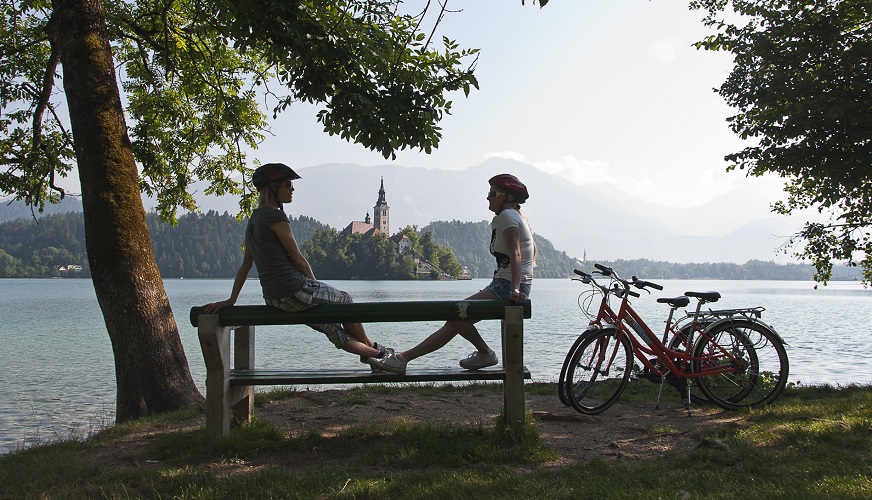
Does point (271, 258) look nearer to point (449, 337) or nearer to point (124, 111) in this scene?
point (449, 337)

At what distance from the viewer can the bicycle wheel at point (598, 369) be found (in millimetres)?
6223

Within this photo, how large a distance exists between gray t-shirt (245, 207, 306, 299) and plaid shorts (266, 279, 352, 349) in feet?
0.14

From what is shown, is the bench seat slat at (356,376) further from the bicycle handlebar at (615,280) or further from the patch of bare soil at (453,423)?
the bicycle handlebar at (615,280)

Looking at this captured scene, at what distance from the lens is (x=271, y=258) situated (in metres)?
5.10

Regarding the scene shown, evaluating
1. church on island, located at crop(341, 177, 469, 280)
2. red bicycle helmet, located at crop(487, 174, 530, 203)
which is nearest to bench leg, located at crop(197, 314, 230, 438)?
red bicycle helmet, located at crop(487, 174, 530, 203)

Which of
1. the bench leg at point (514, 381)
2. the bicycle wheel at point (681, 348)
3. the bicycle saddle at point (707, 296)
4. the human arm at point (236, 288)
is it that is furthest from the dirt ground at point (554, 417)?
the human arm at point (236, 288)

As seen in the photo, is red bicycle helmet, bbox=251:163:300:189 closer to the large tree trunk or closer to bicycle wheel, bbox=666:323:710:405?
the large tree trunk

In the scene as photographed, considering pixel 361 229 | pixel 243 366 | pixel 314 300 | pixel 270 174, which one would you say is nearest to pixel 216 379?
pixel 243 366

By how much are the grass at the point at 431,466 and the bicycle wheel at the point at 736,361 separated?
618 millimetres

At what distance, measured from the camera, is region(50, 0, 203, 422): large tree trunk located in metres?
7.04

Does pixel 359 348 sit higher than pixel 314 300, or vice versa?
pixel 314 300

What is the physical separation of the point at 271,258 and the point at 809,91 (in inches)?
298

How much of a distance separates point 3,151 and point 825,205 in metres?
13.7

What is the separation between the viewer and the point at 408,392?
8156mm
